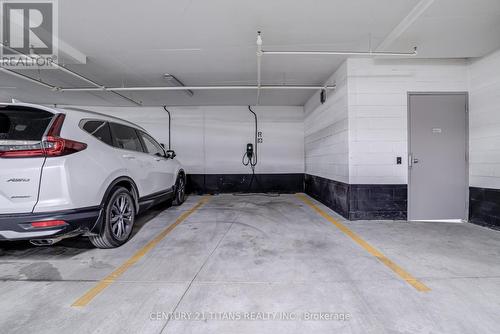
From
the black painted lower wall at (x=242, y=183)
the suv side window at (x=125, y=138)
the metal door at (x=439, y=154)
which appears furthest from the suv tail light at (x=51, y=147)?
the black painted lower wall at (x=242, y=183)

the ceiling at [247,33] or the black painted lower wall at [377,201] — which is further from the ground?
the ceiling at [247,33]

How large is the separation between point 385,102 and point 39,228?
5.08 meters

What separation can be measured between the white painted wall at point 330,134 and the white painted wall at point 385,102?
19 centimetres

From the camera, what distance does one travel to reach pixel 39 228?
82.4 inches

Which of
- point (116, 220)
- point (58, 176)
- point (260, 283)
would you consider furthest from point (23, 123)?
point (260, 283)

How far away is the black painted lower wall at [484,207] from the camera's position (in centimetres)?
353

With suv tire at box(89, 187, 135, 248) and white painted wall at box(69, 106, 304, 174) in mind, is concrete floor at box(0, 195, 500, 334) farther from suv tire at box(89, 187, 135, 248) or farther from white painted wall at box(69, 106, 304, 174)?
white painted wall at box(69, 106, 304, 174)

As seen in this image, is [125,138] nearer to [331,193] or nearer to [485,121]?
[331,193]

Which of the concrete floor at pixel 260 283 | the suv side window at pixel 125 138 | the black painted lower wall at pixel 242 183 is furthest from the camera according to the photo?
the black painted lower wall at pixel 242 183

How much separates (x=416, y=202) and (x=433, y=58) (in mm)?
2573

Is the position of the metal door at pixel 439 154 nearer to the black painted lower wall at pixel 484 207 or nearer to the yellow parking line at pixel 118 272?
the black painted lower wall at pixel 484 207

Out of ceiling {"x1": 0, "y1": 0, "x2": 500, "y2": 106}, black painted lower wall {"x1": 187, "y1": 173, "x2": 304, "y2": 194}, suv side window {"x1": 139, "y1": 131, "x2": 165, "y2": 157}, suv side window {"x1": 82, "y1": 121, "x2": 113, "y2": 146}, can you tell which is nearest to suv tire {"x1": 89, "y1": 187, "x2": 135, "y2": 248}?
suv side window {"x1": 82, "y1": 121, "x2": 113, "y2": 146}

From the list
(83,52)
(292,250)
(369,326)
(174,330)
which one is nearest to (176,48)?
(83,52)

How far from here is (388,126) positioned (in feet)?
13.1
